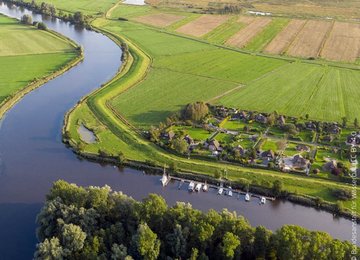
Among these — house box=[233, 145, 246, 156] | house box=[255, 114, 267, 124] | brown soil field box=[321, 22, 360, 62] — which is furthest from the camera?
brown soil field box=[321, 22, 360, 62]

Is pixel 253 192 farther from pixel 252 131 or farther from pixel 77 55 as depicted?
pixel 77 55

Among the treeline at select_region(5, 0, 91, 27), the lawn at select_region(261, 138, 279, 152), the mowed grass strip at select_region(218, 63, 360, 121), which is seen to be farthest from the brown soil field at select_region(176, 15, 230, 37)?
the lawn at select_region(261, 138, 279, 152)

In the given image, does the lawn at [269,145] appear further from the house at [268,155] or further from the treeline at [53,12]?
the treeline at [53,12]

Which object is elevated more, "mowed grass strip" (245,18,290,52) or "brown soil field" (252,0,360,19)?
"brown soil field" (252,0,360,19)

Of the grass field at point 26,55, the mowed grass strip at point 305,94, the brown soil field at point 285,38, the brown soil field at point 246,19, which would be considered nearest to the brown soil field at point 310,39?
the brown soil field at point 285,38

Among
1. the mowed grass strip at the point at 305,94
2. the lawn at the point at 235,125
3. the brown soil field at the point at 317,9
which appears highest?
the brown soil field at the point at 317,9

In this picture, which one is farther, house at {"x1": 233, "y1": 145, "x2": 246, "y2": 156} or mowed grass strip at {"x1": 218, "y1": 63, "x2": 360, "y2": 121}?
mowed grass strip at {"x1": 218, "y1": 63, "x2": 360, "y2": 121}

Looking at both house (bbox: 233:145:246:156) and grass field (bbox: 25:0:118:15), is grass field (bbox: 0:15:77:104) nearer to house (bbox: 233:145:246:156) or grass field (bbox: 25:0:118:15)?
grass field (bbox: 25:0:118:15)
